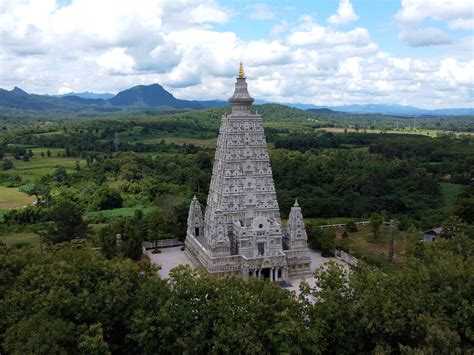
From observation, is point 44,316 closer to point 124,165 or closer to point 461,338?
point 461,338

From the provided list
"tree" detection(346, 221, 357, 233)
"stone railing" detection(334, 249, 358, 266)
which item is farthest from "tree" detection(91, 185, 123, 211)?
"stone railing" detection(334, 249, 358, 266)

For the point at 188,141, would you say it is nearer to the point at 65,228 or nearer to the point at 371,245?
the point at 371,245

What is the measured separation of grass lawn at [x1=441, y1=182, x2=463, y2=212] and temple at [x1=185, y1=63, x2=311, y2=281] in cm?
3139

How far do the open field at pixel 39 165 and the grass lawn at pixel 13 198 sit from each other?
6.97 m

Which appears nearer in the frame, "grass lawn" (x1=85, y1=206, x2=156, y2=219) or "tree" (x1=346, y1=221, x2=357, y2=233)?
"tree" (x1=346, y1=221, x2=357, y2=233)

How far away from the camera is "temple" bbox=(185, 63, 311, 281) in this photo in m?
34.2

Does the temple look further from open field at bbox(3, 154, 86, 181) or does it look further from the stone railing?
open field at bbox(3, 154, 86, 181)

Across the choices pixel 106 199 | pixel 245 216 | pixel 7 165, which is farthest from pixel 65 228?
pixel 7 165

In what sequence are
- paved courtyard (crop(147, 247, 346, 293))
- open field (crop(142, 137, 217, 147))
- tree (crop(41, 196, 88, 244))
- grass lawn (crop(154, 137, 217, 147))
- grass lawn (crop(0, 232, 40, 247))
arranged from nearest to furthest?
1. paved courtyard (crop(147, 247, 346, 293))
2. tree (crop(41, 196, 88, 244))
3. grass lawn (crop(0, 232, 40, 247))
4. grass lawn (crop(154, 137, 217, 147))
5. open field (crop(142, 137, 217, 147))

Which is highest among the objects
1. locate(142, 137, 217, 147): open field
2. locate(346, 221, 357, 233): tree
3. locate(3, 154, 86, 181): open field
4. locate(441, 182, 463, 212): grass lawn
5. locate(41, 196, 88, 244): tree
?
locate(41, 196, 88, 244): tree

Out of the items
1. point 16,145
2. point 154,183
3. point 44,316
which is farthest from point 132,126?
point 44,316

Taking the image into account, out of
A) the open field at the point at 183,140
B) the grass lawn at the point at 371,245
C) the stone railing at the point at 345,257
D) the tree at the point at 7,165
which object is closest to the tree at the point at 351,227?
the grass lawn at the point at 371,245

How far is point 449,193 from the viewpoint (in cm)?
6669

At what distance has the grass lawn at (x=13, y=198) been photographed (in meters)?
61.4
